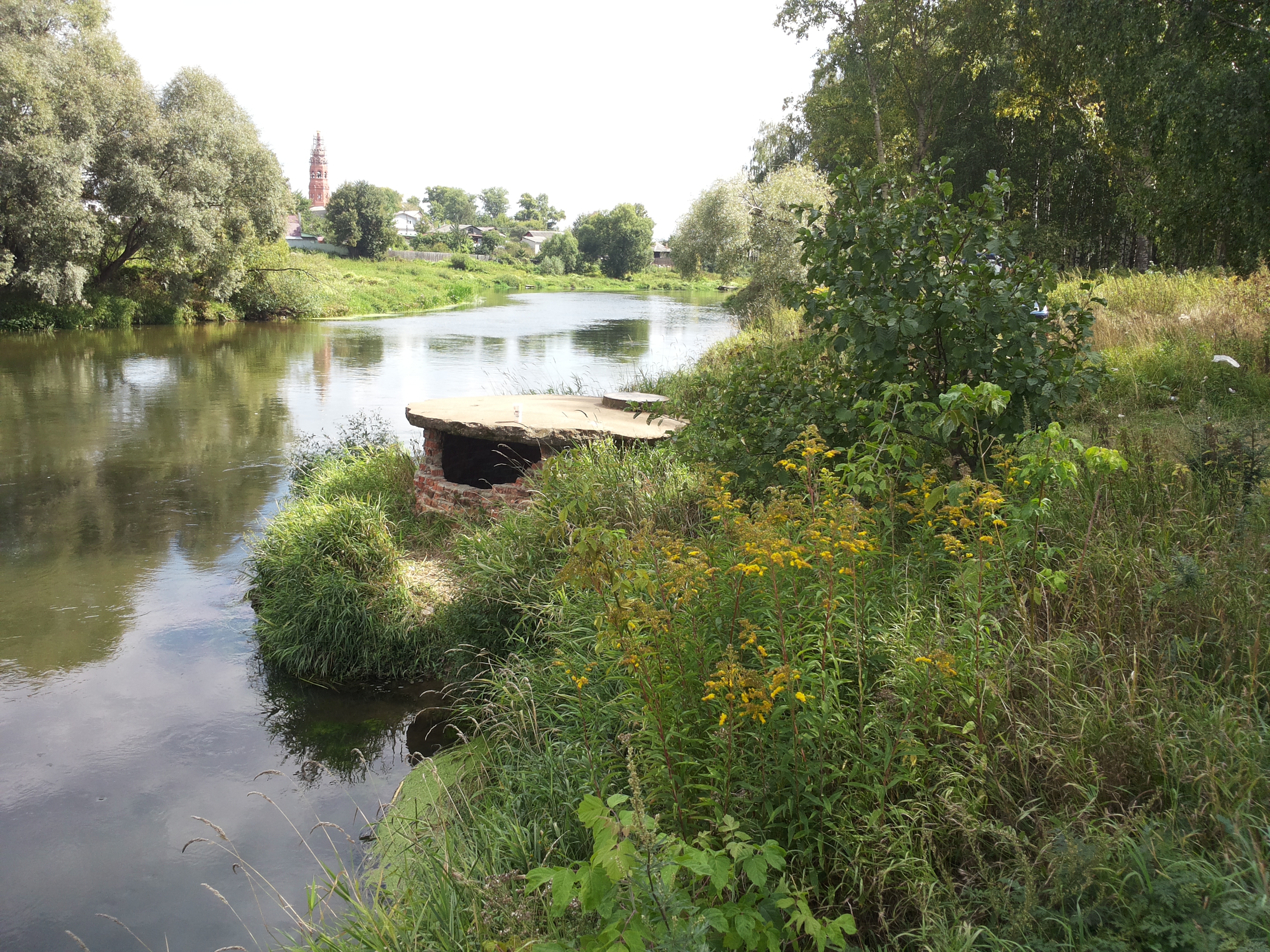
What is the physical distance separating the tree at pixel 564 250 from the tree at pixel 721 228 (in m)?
67.9

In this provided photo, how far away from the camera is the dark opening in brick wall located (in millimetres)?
8344

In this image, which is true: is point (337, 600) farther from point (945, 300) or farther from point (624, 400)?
point (945, 300)

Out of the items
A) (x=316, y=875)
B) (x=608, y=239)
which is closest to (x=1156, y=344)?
(x=316, y=875)

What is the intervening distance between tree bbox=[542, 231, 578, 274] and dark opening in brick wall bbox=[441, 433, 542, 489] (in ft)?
280

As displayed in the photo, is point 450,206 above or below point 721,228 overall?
above

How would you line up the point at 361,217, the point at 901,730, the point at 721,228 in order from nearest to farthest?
the point at 901,730 < the point at 721,228 < the point at 361,217

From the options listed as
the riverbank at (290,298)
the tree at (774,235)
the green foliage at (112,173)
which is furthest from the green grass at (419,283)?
the tree at (774,235)

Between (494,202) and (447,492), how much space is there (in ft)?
548

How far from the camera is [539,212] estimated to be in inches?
5768

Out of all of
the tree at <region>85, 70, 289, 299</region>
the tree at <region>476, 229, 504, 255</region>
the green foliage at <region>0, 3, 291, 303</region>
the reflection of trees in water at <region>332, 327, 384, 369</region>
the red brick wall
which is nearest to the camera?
the red brick wall

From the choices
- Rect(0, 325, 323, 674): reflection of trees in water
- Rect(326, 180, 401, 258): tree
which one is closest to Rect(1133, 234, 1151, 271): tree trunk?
Rect(0, 325, 323, 674): reflection of trees in water

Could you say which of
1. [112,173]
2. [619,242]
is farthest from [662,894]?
[619,242]

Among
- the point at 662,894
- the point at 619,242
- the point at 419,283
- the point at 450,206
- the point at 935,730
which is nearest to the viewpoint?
the point at 662,894

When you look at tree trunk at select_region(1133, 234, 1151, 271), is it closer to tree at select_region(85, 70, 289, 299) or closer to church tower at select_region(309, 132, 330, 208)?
tree at select_region(85, 70, 289, 299)
